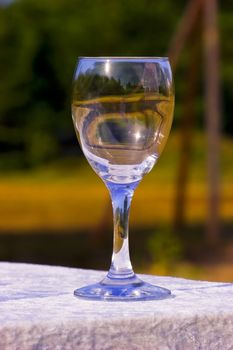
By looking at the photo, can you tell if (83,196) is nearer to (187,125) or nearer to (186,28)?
(187,125)

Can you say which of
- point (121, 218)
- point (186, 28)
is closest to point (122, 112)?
point (121, 218)

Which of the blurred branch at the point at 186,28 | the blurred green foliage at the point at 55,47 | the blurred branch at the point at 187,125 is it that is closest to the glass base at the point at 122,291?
the blurred branch at the point at 186,28

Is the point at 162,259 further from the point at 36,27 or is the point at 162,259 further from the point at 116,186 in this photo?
the point at 116,186

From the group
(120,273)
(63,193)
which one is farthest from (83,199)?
(120,273)

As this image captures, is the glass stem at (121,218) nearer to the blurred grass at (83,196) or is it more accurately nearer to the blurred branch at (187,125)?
the blurred branch at (187,125)

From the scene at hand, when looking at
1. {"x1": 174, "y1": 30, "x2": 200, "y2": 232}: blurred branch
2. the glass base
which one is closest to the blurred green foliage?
{"x1": 174, "y1": 30, "x2": 200, "y2": 232}: blurred branch

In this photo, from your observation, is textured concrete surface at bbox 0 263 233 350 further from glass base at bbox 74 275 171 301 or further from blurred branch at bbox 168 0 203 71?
blurred branch at bbox 168 0 203 71
